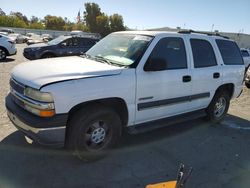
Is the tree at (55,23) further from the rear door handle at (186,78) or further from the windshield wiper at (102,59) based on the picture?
the rear door handle at (186,78)

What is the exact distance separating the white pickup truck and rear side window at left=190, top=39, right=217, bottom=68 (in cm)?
2

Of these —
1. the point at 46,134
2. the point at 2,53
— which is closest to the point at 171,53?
the point at 46,134

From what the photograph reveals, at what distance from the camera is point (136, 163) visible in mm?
4062

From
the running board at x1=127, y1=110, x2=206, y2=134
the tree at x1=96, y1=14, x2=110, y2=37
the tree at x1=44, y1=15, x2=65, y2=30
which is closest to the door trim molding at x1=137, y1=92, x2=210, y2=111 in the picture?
the running board at x1=127, y1=110, x2=206, y2=134

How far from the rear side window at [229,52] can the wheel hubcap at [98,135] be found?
130 inches

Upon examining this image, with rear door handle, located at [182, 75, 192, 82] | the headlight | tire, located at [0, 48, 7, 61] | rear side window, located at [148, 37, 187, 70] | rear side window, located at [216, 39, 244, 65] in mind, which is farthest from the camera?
tire, located at [0, 48, 7, 61]

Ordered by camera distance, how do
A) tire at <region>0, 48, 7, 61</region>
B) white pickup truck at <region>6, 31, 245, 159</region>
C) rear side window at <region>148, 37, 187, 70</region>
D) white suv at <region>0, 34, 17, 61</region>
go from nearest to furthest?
white pickup truck at <region>6, 31, 245, 159</region> < rear side window at <region>148, 37, 187, 70</region> < white suv at <region>0, 34, 17, 61</region> < tire at <region>0, 48, 7, 61</region>

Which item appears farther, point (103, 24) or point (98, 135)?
point (103, 24)

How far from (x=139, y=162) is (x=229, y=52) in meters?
3.48

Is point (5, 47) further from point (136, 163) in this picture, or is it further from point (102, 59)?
point (136, 163)

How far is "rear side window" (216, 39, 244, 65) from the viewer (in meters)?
5.82

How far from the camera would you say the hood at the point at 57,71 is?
3447mm

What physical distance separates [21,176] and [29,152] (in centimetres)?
66

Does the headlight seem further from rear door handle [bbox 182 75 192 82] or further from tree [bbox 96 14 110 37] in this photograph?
tree [bbox 96 14 110 37]
